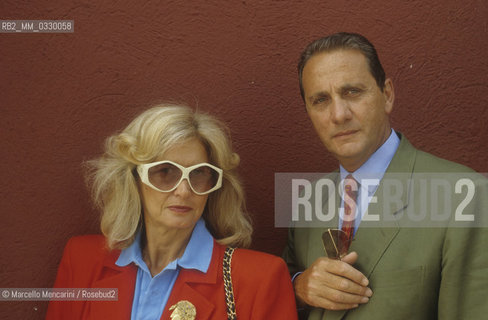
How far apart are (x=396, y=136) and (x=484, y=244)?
27.2 inches

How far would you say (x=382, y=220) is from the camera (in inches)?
93.2

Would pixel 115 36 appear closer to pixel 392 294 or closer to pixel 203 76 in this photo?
pixel 203 76

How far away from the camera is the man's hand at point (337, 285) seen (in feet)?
7.47

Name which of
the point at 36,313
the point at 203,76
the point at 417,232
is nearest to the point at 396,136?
the point at 417,232

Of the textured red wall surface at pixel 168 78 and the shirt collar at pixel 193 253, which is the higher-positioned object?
the textured red wall surface at pixel 168 78

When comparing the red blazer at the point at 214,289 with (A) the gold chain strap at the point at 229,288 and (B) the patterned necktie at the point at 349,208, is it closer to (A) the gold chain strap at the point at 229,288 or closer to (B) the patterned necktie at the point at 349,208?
(A) the gold chain strap at the point at 229,288

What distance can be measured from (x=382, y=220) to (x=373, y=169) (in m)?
0.28

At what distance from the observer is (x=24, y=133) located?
3.22m

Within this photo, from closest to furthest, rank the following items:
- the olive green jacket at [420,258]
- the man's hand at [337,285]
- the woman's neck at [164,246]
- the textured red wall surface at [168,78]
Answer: the olive green jacket at [420,258] → the man's hand at [337,285] → the woman's neck at [164,246] → the textured red wall surface at [168,78]

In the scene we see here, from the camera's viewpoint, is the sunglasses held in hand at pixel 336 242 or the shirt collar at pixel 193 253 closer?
the sunglasses held in hand at pixel 336 242

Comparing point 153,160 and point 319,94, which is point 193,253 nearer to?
point 153,160

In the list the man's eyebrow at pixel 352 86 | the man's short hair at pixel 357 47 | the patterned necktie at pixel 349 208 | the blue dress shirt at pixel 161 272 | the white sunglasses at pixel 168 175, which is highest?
the man's short hair at pixel 357 47

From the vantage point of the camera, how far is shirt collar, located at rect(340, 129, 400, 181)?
2.52m

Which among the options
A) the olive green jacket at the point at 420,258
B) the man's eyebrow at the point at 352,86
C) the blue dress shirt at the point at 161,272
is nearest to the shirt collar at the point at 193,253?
the blue dress shirt at the point at 161,272
